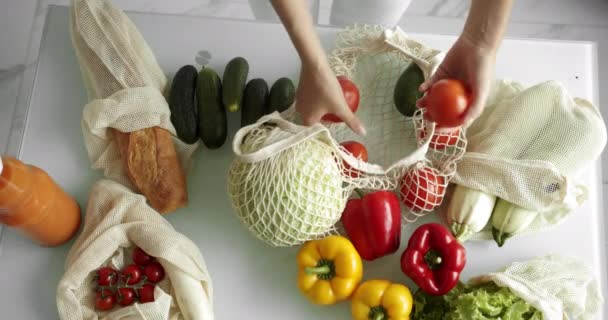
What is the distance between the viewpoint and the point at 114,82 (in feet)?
3.03

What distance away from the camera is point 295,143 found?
2.58 ft

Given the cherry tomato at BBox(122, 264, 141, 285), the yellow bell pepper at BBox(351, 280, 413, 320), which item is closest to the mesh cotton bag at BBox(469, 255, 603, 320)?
the yellow bell pepper at BBox(351, 280, 413, 320)

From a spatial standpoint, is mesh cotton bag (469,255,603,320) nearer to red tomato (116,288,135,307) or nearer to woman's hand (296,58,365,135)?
woman's hand (296,58,365,135)

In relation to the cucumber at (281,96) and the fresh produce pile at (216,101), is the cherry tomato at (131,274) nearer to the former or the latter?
the fresh produce pile at (216,101)

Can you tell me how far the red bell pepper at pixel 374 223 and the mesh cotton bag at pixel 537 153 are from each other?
0.37 ft

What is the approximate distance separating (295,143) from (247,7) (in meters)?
1.14

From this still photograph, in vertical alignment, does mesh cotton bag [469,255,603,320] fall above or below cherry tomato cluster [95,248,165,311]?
above

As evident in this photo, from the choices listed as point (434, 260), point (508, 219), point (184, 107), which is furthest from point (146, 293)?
point (508, 219)

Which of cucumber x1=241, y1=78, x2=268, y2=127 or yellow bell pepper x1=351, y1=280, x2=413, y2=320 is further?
cucumber x1=241, y1=78, x2=268, y2=127

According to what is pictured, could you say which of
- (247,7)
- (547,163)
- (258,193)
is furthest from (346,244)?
(247,7)

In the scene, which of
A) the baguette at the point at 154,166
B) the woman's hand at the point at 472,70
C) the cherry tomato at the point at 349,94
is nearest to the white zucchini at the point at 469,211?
the woman's hand at the point at 472,70

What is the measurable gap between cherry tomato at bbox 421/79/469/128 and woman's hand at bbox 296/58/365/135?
12 centimetres

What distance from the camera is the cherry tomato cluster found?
817mm

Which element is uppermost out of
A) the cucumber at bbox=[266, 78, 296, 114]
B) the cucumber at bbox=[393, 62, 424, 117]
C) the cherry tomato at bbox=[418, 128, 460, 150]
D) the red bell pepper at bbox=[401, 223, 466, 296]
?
the cucumber at bbox=[393, 62, 424, 117]
